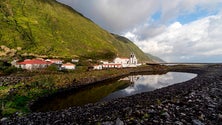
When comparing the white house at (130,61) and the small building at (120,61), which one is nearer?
the white house at (130,61)

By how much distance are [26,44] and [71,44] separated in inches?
1994

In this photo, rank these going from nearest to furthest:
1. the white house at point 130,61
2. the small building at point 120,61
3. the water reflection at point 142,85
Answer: the water reflection at point 142,85 → the white house at point 130,61 → the small building at point 120,61

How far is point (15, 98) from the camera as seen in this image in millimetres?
35344

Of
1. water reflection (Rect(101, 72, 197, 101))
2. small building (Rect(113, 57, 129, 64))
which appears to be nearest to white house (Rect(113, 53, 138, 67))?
small building (Rect(113, 57, 129, 64))

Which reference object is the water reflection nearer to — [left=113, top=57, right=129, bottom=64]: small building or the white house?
the white house

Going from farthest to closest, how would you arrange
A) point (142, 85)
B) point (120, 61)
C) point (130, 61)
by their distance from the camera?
point (120, 61) → point (130, 61) → point (142, 85)

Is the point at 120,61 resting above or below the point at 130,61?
above

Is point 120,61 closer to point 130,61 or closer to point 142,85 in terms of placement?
point 130,61

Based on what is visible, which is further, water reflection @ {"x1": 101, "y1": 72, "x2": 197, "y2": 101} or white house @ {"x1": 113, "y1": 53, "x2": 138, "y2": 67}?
white house @ {"x1": 113, "y1": 53, "x2": 138, "y2": 67}

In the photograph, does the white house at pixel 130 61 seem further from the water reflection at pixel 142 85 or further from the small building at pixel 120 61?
the water reflection at pixel 142 85

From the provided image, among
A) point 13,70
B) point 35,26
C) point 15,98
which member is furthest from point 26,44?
point 15,98

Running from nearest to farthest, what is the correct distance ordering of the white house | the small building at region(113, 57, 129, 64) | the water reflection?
the water reflection < the white house < the small building at region(113, 57, 129, 64)

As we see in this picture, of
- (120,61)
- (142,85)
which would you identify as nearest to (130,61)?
(120,61)

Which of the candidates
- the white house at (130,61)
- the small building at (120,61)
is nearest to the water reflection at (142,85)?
the white house at (130,61)
